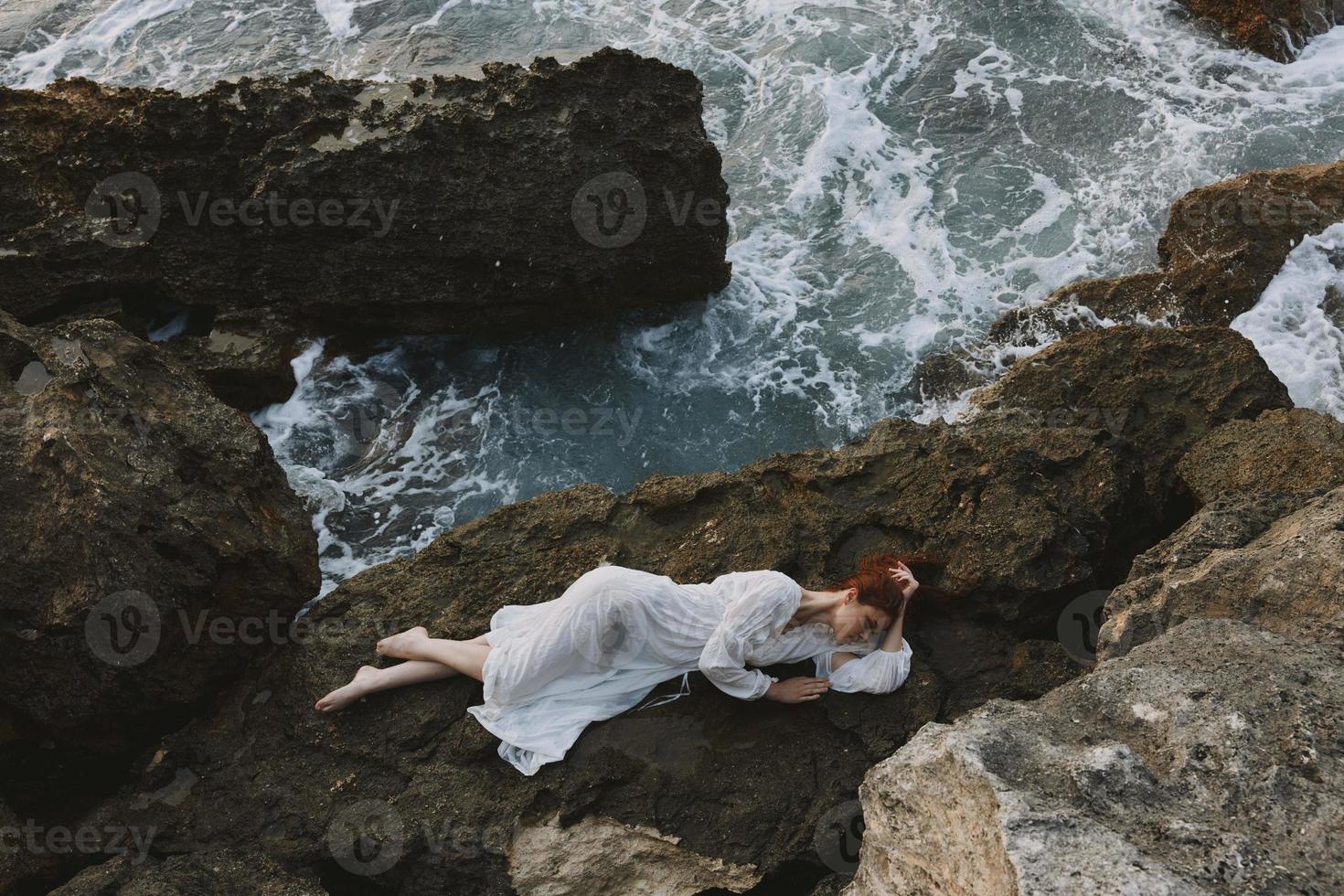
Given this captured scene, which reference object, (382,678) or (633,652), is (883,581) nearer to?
(633,652)

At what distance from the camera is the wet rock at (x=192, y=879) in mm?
4543

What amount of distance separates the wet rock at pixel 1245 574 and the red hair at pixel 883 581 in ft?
2.90

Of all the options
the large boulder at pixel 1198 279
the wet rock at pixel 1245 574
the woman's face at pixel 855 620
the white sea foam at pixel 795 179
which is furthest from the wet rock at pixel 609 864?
the large boulder at pixel 1198 279

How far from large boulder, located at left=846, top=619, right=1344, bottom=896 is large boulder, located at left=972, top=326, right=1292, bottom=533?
2568 mm

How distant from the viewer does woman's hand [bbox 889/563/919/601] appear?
17.9 ft

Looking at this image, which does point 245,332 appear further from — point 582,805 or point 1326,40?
point 1326,40

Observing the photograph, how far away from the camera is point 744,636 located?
203 inches

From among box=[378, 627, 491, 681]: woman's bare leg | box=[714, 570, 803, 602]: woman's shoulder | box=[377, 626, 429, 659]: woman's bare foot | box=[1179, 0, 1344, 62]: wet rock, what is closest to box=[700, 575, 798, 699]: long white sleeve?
box=[714, 570, 803, 602]: woman's shoulder

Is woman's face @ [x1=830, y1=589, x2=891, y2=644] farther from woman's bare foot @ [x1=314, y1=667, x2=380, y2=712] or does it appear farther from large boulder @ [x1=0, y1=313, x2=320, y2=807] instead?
large boulder @ [x1=0, y1=313, x2=320, y2=807]

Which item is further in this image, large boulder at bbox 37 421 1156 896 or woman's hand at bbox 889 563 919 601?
woman's hand at bbox 889 563 919 601

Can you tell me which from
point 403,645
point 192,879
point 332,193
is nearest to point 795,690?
point 403,645

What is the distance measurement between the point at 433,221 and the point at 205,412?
2500 millimetres

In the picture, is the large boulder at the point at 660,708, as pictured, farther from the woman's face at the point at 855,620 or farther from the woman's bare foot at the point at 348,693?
the woman's face at the point at 855,620

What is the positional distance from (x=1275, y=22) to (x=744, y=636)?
10.5 meters
